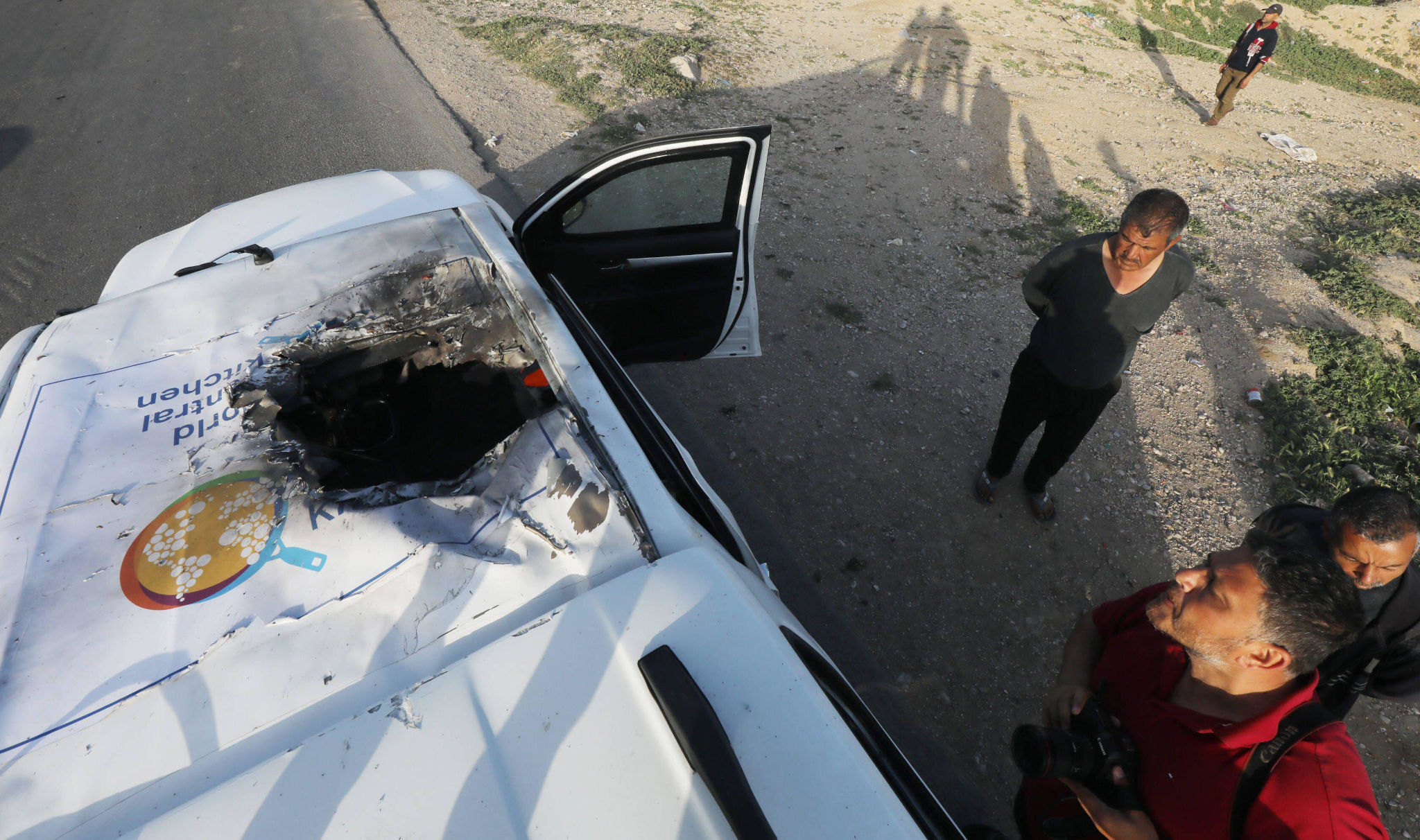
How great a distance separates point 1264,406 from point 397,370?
5.20 m

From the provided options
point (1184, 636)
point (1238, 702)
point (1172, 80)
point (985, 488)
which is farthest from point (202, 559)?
point (1172, 80)

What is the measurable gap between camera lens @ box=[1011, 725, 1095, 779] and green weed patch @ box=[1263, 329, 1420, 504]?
319 centimetres

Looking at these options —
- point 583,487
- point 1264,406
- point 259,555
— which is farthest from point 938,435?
point 259,555

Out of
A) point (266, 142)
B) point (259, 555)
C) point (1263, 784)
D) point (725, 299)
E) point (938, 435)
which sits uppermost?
point (259, 555)

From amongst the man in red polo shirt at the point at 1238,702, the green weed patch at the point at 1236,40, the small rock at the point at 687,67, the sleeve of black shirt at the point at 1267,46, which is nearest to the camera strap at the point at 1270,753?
the man in red polo shirt at the point at 1238,702

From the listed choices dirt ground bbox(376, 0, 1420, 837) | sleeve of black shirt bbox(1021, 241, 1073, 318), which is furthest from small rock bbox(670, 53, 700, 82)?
sleeve of black shirt bbox(1021, 241, 1073, 318)

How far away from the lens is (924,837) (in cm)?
107

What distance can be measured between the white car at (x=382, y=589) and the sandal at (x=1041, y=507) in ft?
7.51

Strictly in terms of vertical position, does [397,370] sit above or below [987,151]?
above

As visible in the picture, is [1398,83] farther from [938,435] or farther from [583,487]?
[583,487]

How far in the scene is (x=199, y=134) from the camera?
547 centimetres

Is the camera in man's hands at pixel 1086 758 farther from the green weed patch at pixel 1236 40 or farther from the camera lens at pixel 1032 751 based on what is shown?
the green weed patch at pixel 1236 40

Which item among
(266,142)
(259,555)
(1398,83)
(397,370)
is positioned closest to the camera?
(259,555)

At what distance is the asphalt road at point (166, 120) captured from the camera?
14.6 feet
